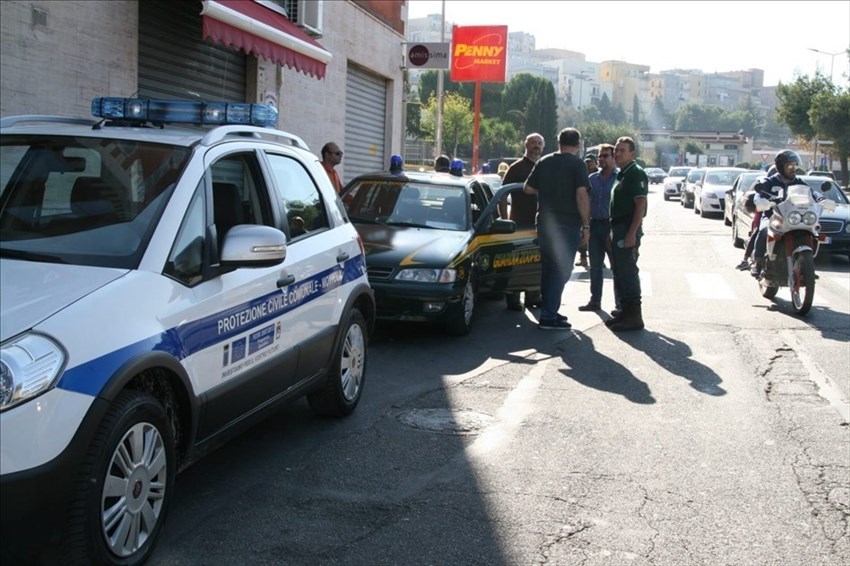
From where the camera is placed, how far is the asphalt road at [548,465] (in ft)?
13.2

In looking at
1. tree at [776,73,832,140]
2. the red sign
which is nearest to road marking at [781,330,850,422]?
the red sign

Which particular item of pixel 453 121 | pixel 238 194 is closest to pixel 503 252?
pixel 238 194

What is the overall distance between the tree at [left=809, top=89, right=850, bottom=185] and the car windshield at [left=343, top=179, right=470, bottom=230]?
148 ft

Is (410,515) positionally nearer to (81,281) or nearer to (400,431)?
(400,431)

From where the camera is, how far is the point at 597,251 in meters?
11.0

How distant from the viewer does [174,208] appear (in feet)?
13.2

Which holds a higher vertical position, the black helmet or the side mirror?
the black helmet

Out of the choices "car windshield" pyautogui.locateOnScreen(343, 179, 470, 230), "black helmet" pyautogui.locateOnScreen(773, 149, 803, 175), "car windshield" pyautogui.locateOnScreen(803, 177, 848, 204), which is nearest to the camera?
"car windshield" pyautogui.locateOnScreen(343, 179, 470, 230)

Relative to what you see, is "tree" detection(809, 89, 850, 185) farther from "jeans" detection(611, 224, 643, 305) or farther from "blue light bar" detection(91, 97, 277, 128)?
"blue light bar" detection(91, 97, 277, 128)

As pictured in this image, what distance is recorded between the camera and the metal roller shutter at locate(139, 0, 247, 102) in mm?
11750

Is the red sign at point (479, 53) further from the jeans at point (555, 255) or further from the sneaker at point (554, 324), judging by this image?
the sneaker at point (554, 324)

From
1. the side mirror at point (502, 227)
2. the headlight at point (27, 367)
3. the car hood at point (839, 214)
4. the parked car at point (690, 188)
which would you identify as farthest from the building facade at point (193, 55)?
the parked car at point (690, 188)

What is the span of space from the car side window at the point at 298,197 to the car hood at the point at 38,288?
1652 mm

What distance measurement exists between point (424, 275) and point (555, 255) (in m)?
1.65
